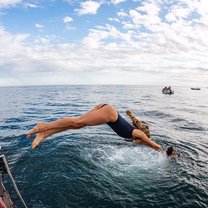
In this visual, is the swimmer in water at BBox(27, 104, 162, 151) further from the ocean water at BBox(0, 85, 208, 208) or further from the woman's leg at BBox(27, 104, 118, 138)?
the ocean water at BBox(0, 85, 208, 208)

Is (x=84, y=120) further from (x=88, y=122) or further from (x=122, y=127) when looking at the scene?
(x=122, y=127)

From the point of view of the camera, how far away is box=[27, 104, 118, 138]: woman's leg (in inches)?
292

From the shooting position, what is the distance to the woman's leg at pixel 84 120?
24.3 ft

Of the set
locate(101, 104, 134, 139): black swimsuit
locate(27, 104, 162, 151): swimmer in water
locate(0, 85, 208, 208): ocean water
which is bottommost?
locate(0, 85, 208, 208): ocean water

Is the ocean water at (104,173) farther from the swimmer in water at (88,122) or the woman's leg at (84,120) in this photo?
the woman's leg at (84,120)

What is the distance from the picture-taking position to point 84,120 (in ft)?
24.3

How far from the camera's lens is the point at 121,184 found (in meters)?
13.6

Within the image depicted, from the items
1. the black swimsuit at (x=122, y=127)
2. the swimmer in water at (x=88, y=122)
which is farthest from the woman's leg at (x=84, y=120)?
the black swimsuit at (x=122, y=127)

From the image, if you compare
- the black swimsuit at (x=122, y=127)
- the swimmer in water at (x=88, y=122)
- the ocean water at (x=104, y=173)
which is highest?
the swimmer in water at (x=88, y=122)

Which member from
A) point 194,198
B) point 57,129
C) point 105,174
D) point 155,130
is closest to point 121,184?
point 105,174

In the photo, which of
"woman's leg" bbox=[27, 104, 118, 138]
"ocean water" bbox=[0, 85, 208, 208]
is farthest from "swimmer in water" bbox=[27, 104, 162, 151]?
"ocean water" bbox=[0, 85, 208, 208]

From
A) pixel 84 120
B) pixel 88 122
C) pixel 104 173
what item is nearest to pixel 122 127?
pixel 88 122

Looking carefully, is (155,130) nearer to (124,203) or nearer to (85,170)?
(85,170)

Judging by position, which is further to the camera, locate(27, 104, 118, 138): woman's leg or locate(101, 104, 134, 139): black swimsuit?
locate(101, 104, 134, 139): black swimsuit
